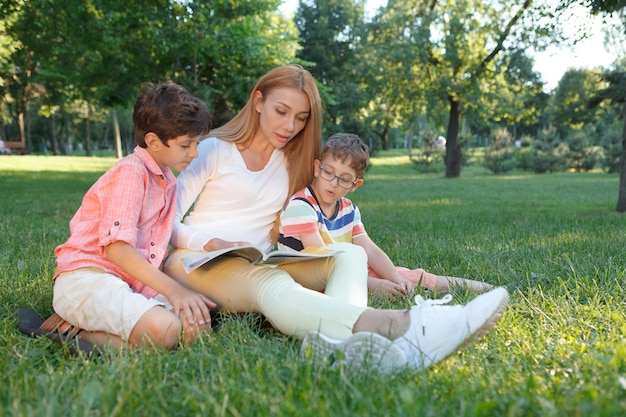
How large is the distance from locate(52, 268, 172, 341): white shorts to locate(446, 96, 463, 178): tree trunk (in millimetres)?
20477

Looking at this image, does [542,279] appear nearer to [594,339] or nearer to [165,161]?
[594,339]

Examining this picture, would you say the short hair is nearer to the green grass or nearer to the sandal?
the green grass

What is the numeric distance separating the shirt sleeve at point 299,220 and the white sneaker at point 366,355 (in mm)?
1123

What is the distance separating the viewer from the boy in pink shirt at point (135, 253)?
2334 millimetres

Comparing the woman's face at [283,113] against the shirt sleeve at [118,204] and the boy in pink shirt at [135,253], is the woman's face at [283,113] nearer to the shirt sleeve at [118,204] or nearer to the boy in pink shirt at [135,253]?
the boy in pink shirt at [135,253]

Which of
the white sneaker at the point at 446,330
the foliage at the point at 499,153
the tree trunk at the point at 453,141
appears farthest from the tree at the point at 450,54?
the white sneaker at the point at 446,330

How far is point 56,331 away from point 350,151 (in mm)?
1770

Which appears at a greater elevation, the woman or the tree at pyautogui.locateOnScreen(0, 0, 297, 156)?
the tree at pyautogui.locateOnScreen(0, 0, 297, 156)

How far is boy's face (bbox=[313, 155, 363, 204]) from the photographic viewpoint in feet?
10.4

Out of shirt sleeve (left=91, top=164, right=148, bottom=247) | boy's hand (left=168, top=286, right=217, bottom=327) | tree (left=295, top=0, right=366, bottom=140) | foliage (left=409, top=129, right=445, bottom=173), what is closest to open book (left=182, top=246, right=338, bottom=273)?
boy's hand (left=168, top=286, right=217, bottom=327)

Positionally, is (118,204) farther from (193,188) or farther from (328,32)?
(328,32)

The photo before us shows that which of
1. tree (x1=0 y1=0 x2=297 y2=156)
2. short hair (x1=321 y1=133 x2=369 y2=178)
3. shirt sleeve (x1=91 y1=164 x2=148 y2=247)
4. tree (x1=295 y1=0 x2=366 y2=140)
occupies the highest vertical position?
tree (x1=295 y1=0 x2=366 y2=140)

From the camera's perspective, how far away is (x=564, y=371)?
1.88m

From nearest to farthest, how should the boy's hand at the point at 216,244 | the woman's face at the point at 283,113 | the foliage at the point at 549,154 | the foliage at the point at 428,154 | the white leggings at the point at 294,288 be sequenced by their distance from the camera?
the white leggings at the point at 294,288
the boy's hand at the point at 216,244
the woman's face at the point at 283,113
the foliage at the point at 549,154
the foliage at the point at 428,154
